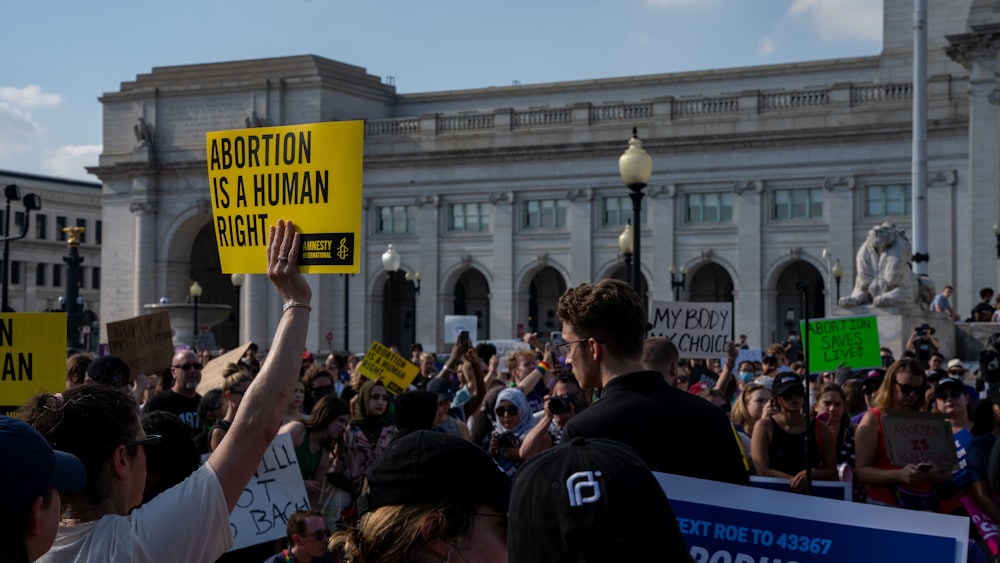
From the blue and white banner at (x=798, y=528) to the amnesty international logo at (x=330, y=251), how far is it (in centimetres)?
152

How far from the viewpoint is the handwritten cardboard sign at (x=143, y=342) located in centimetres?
1357

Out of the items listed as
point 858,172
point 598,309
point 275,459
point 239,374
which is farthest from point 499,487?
point 858,172

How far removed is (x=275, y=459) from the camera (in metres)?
8.38

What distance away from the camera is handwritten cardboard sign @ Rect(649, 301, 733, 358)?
1332 cm

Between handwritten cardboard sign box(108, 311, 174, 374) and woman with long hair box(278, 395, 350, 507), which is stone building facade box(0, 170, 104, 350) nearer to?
handwritten cardboard sign box(108, 311, 174, 374)

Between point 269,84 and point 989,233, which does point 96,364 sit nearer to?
point 989,233

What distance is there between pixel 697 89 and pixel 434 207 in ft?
48.6

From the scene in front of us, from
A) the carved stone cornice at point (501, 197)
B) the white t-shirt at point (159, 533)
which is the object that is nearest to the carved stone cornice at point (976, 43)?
the carved stone cornice at point (501, 197)

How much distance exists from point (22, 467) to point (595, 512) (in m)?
1.52

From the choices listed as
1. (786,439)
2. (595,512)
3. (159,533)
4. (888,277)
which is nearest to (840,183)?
(888,277)

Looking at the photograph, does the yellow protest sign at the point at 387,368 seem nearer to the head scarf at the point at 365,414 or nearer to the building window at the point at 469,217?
the head scarf at the point at 365,414

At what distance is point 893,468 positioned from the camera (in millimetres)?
8961

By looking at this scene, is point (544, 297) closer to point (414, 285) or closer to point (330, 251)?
point (414, 285)

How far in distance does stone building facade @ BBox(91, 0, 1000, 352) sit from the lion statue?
20440 millimetres
